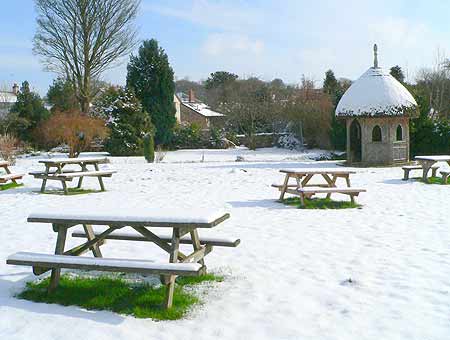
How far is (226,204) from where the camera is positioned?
10.7m

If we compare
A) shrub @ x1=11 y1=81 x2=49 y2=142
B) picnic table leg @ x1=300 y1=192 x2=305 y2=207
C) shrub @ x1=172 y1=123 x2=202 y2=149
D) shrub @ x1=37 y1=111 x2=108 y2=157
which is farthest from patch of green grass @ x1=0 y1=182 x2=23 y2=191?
shrub @ x1=172 y1=123 x2=202 y2=149

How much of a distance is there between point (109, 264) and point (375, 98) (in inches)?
673

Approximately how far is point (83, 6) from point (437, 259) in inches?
1181

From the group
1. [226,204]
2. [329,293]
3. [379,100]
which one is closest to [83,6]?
[379,100]

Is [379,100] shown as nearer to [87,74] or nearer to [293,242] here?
[293,242]

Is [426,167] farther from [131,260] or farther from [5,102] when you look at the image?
[5,102]

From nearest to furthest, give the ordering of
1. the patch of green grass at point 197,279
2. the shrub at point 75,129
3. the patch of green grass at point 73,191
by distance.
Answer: the patch of green grass at point 197,279 → the patch of green grass at point 73,191 → the shrub at point 75,129

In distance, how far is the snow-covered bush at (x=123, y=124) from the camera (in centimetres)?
2822

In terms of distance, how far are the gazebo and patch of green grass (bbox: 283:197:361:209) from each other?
10.0 metres

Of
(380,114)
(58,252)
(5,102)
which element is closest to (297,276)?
(58,252)

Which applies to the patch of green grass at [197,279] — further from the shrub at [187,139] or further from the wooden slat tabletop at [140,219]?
the shrub at [187,139]

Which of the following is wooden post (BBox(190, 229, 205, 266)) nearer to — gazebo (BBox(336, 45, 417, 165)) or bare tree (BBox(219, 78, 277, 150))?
gazebo (BBox(336, 45, 417, 165))

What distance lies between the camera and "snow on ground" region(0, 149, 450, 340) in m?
4.12

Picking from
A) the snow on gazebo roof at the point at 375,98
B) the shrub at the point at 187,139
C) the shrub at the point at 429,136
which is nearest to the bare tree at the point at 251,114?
the shrub at the point at 187,139
